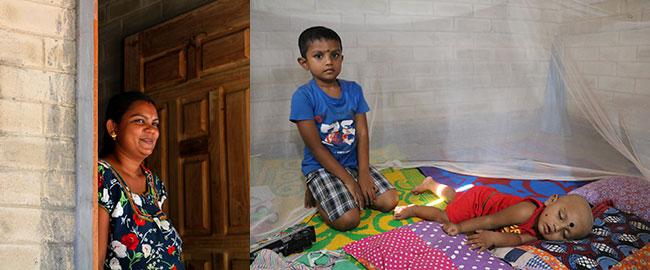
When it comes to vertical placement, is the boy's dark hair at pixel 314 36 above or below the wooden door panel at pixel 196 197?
above

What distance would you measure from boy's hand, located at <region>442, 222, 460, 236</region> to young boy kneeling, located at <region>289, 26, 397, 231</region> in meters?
0.26

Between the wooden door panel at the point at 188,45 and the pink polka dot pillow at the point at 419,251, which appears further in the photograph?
the wooden door panel at the point at 188,45

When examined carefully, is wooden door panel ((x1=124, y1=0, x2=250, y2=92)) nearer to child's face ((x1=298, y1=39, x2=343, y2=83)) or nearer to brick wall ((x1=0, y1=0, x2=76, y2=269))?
child's face ((x1=298, y1=39, x2=343, y2=83))

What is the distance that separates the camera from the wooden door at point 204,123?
3119 mm

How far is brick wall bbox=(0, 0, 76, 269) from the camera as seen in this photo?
7.09ft

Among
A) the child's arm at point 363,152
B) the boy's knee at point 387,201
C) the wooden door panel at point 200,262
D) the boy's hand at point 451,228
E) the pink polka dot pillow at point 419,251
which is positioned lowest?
the wooden door panel at point 200,262

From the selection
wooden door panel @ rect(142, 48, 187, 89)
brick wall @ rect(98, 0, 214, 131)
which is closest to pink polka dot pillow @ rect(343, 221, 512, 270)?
wooden door panel @ rect(142, 48, 187, 89)

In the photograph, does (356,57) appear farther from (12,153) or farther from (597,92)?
(12,153)

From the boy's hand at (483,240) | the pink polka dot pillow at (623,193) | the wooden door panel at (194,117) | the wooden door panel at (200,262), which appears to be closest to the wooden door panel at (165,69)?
the wooden door panel at (194,117)

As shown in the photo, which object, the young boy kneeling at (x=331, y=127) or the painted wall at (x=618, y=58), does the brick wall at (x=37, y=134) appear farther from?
the painted wall at (x=618, y=58)

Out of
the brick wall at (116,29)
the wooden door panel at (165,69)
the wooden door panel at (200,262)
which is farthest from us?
the brick wall at (116,29)

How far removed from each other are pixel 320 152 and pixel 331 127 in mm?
100

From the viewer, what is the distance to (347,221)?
2754 millimetres

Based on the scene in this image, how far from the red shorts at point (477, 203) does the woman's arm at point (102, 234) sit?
1.16 meters
